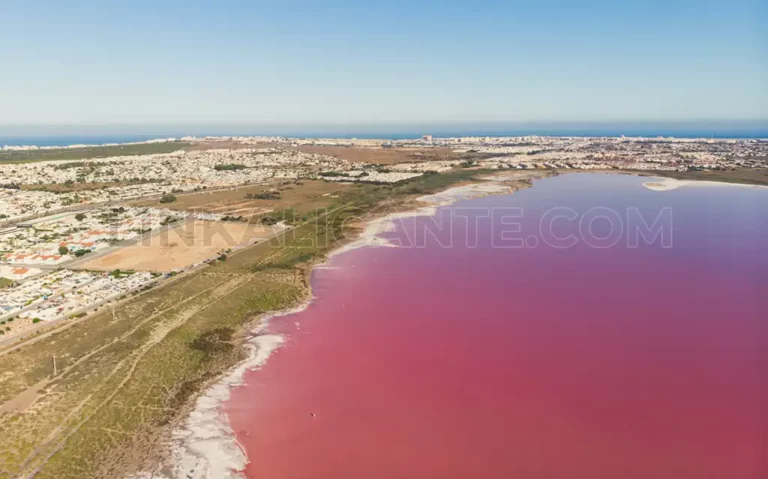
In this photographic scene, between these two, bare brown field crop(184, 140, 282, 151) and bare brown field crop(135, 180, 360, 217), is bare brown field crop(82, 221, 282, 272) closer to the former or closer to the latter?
bare brown field crop(135, 180, 360, 217)

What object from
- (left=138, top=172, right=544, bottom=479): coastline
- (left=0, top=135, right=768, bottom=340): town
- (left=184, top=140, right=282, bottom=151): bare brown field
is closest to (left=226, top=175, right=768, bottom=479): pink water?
(left=138, top=172, right=544, bottom=479): coastline

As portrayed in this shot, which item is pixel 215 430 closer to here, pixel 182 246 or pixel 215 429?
pixel 215 429

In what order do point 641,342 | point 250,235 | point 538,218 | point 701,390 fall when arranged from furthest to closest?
point 538,218, point 250,235, point 641,342, point 701,390

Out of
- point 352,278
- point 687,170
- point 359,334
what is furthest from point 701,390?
point 687,170

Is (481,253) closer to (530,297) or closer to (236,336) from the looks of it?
(530,297)

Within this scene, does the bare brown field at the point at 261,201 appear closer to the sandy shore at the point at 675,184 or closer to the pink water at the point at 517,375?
the pink water at the point at 517,375

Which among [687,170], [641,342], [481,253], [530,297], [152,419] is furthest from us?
[687,170]
